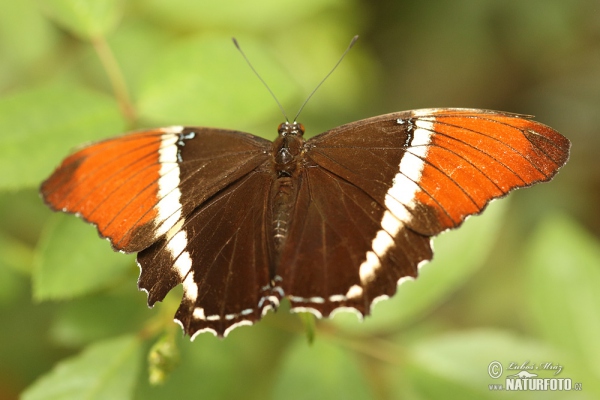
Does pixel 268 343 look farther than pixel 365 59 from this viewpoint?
No

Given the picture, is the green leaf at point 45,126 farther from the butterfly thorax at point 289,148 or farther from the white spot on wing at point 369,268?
the white spot on wing at point 369,268

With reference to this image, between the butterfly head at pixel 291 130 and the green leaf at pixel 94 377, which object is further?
the butterfly head at pixel 291 130

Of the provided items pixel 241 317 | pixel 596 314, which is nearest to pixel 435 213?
pixel 241 317

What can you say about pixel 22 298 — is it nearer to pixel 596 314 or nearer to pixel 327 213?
pixel 327 213

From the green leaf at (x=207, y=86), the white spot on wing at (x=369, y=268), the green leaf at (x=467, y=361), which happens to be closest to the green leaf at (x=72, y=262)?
the green leaf at (x=207, y=86)

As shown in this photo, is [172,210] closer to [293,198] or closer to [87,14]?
[293,198]

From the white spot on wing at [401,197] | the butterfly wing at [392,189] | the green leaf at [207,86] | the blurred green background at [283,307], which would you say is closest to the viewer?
the butterfly wing at [392,189]
